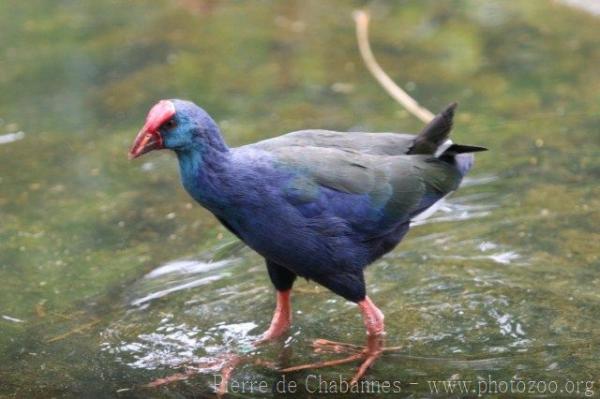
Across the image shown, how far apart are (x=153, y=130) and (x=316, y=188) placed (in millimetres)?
693

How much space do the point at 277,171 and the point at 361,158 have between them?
444 millimetres

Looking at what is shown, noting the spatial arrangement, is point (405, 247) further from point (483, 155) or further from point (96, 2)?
point (96, 2)

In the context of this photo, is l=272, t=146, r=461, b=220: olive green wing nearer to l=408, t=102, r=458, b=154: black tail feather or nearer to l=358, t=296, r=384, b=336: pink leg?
l=408, t=102, r=458, b=154: black tail feather

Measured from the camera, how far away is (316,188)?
3.97 m

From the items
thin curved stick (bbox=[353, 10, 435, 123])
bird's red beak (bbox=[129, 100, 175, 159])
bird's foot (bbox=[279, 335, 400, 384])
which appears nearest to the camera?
bird's red beak (bbox=[129, 100, 175, 159])

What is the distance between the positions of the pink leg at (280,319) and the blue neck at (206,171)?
0.70 metres

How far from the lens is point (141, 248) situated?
5270mm

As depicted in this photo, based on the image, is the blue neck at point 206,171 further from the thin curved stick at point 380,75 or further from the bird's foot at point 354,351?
the thin curved stick at point 380,75

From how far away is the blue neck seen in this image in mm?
3756

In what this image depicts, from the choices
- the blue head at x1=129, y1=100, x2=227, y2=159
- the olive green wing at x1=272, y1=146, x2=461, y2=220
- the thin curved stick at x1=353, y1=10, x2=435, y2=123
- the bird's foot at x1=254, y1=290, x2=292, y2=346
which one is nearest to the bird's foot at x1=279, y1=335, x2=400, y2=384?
the bird's foot at x1=254, y1=290, x2=292, y2=346

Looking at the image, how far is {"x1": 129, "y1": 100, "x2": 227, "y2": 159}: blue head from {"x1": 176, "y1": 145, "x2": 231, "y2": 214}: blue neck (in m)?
0.02

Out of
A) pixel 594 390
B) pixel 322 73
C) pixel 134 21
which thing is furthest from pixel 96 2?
pixel 594 390

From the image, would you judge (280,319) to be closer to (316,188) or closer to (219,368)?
(219,368)

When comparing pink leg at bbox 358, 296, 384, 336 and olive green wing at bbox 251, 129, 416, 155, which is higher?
olive green wing at bbox 251, 129, 416, 155
